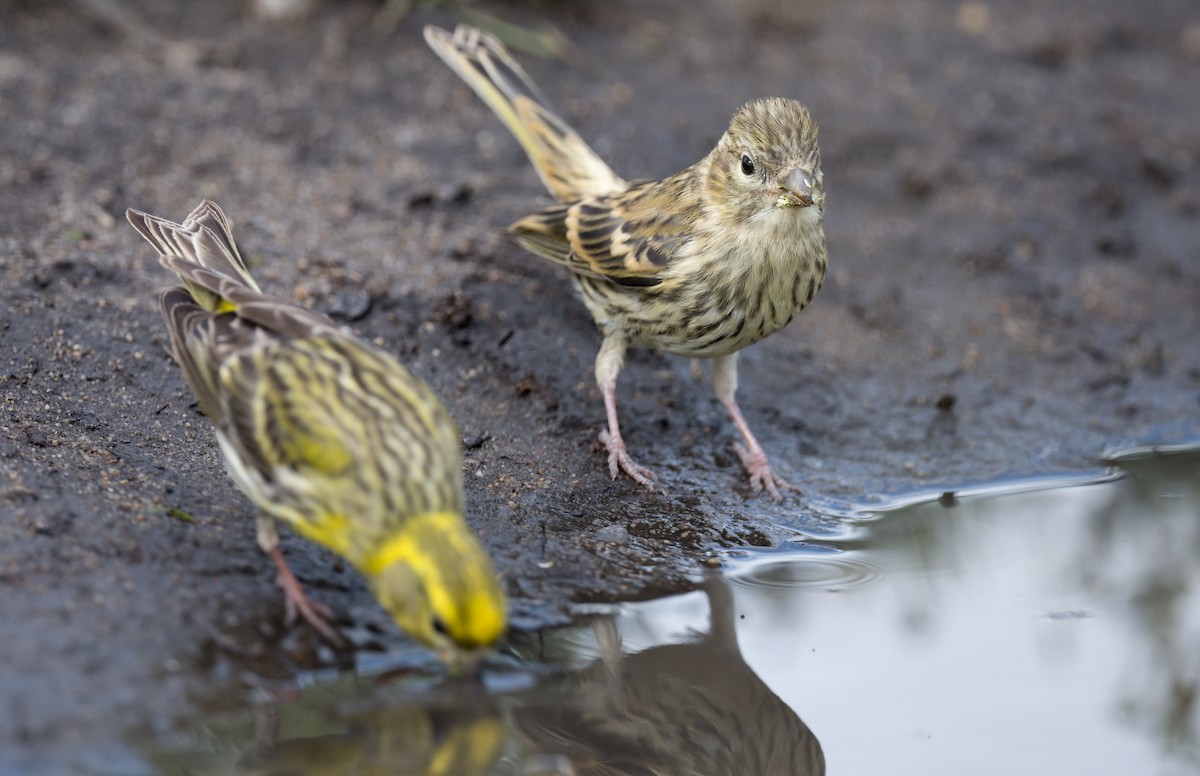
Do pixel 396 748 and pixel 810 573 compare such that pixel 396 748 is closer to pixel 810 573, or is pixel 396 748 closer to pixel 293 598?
pixel 293 598

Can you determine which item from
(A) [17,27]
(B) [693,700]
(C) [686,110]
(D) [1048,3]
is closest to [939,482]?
(B) [693,700]

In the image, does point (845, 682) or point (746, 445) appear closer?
point (845, 682)

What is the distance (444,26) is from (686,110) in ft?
6.03

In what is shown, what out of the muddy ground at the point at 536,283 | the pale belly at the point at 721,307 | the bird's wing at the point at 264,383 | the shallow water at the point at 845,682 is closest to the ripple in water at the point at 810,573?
the shallow water at the point at 845,682

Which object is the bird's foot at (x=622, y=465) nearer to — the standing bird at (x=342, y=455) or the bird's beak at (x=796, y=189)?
the bird's beak at (x=796, y=189)

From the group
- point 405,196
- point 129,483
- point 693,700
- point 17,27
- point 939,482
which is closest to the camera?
point 693,700

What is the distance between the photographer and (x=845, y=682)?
479 centimetres

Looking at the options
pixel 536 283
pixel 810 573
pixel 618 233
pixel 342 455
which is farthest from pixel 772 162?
pixel 342 455

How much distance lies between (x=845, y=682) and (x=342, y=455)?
202 centimetres

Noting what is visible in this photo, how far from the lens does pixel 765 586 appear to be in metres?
5.45

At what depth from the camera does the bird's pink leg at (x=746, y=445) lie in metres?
6.27

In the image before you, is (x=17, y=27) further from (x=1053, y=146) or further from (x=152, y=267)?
(x=1053, y=146)

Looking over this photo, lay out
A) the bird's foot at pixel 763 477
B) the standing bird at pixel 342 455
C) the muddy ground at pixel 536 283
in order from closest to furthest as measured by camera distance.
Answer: the standing bird at pixel 342 455 < the muddy ground at pixel 536 283 < the bird's foot at pixel 763 477

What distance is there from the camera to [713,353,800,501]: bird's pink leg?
6.27m
